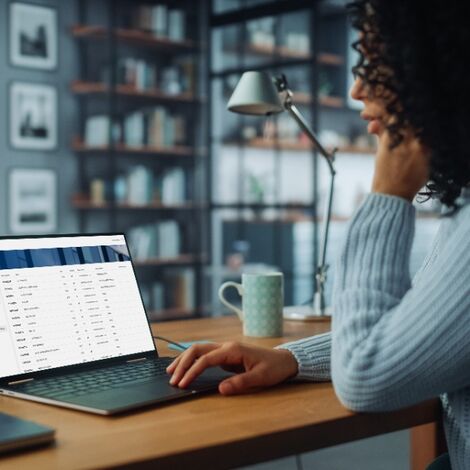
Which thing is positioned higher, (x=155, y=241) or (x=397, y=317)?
(x=397, y=317)

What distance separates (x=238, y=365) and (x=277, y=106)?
836 mm

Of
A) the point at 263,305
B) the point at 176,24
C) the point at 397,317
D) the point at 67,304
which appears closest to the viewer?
the point at 397,317

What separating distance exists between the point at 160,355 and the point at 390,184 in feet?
1.76

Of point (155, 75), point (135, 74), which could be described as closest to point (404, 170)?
point (135, 74)

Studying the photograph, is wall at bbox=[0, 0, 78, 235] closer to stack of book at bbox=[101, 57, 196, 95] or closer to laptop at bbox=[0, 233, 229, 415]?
stack of book at bbox=[101, 57, 196, 95]

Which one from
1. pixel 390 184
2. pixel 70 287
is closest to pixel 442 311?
pixel 390 184

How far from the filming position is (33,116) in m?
4.97

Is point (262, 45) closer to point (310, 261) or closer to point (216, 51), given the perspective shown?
point (216, 51)

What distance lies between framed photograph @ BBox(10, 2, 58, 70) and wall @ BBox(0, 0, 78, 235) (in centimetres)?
4

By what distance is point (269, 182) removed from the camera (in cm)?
518

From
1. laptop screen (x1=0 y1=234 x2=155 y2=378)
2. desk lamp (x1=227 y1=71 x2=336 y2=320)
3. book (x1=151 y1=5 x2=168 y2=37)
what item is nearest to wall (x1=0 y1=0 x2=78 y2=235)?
book (x1=151 y1=5 x2=168 y2=37)

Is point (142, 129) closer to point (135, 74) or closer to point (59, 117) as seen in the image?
point (135, 74)

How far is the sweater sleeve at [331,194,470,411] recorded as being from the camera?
908mm

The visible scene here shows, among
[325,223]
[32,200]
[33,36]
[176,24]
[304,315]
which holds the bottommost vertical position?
[304,315]
